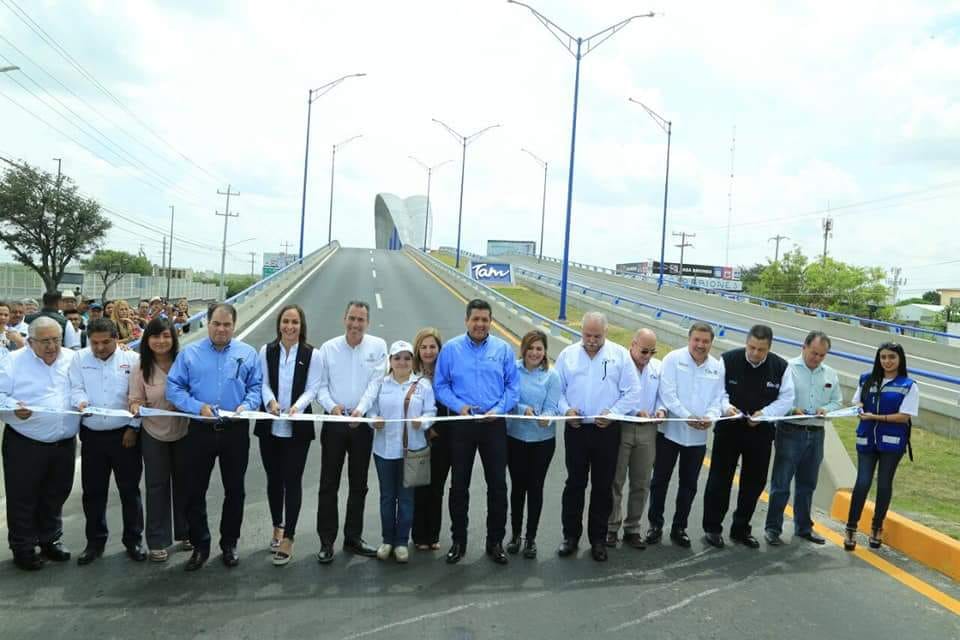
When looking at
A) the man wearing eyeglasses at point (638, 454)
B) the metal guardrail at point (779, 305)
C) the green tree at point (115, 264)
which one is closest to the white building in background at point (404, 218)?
the green tree at point (115, 264)

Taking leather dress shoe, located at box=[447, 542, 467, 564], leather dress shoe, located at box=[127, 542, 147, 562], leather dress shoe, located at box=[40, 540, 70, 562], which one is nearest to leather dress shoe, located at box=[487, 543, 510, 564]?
leather dress shoe, located at box=[447, 542, 467, 564]

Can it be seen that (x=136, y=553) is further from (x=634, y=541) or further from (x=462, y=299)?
(x=462, y=299)

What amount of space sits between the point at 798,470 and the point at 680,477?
3.69 ft

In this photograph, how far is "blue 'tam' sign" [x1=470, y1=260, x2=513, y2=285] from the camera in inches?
1551

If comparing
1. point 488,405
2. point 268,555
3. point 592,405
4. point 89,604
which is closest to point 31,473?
point 89,604

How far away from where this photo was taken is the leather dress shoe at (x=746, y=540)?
6.21 metres

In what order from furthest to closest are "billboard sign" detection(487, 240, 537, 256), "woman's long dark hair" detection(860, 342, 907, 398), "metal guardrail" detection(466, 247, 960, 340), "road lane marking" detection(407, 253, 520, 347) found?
"billboard sign" detection(487, 240, 537, 256), "metal guardrail" detection(466, 247, 960, 340), "road lane marking" detection(407, 253, 520, 347), "woman's long dark hair" detection(860, 342, 907, 398)

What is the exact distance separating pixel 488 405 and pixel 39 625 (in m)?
3.20

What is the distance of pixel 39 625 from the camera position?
436cm

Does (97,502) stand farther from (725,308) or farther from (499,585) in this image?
(725,308)

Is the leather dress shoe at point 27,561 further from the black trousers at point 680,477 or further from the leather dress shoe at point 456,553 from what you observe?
the black trousers at point 680,477

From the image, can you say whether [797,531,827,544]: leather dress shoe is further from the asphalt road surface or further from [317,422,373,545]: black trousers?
[317,422,373,545]: black trousers

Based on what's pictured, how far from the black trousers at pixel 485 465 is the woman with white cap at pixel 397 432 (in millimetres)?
283

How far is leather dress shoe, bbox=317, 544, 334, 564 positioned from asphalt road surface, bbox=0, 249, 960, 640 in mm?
68
